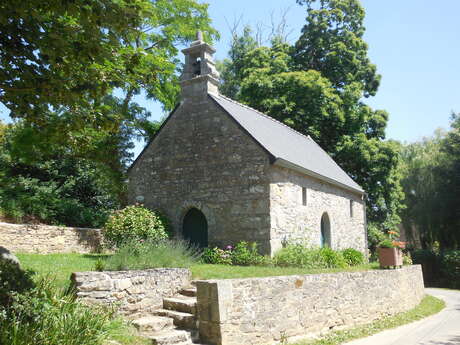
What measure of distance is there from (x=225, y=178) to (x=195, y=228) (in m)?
2.29

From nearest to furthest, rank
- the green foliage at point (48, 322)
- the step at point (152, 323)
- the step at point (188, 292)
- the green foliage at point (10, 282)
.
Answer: the green foliage at point (48, 322) < the green foliage at point (10, 282) < the step at point (152, 323) < the step at point (188, 292)

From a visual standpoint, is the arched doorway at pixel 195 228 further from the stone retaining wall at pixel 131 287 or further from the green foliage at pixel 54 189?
the green foliage at pixel 54 189

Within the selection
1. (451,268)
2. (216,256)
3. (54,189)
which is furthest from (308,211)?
(451,268)

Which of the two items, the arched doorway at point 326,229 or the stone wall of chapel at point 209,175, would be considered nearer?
the stone wall of chapel at point 209,175

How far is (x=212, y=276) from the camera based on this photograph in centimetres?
968

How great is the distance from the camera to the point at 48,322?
5.48 metres

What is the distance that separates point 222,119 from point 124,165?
9.14 meters

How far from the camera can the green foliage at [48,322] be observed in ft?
16.9

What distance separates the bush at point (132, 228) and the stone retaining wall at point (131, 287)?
14.3ft

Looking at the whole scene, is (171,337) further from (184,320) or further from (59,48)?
(59,48)

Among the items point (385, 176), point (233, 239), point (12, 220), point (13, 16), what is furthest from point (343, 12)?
point (13, 16)

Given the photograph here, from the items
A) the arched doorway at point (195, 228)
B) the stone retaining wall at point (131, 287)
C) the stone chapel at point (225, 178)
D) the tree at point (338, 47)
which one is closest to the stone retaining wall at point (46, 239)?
the stone chapel at point (225, 178)

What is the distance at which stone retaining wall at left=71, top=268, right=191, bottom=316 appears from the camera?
6872 millimetres

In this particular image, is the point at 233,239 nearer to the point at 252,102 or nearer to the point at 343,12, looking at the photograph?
the point at 252,102
